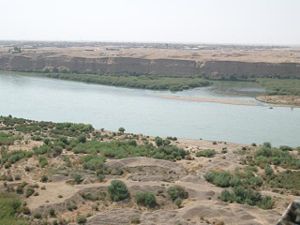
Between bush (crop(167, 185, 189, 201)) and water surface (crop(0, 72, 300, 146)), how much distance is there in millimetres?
12997

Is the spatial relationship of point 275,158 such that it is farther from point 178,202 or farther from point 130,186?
point 130,186

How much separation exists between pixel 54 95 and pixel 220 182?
103 ft

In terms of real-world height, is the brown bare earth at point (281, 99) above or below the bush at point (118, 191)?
below

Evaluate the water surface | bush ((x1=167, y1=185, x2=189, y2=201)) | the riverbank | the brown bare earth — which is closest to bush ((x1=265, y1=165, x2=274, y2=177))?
bush ((x1=167, y1=185, x2=189, y2=201))

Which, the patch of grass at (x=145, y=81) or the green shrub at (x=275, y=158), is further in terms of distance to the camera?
the patch of grass at (x=145, y=81)

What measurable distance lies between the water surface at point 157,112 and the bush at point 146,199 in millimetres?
13985

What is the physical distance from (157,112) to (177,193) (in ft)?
73.3

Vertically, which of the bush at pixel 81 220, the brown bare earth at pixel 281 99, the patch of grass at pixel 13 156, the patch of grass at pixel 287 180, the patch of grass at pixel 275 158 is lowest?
the brown bare earth at pixel 281 99

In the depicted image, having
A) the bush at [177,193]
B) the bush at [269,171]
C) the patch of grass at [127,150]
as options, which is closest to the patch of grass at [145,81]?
the patch of grass at [127,150]

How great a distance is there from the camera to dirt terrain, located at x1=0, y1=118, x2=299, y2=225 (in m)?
15.4

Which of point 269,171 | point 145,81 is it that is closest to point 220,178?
point 269,171

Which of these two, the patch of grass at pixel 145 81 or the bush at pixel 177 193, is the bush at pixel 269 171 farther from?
the patch of grass at pixel 145 81

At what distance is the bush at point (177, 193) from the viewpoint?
17000 millimetres

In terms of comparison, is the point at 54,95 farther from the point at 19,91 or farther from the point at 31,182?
the point at 31,182
